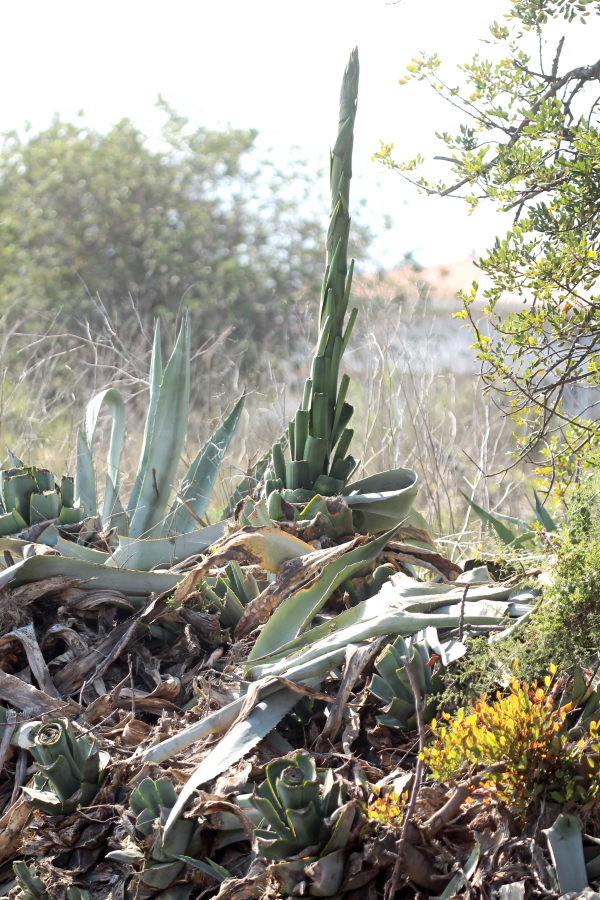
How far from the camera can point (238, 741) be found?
5.04ft

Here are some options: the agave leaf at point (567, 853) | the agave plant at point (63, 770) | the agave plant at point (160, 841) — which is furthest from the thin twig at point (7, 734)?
the agave leaf at point (567, 853)

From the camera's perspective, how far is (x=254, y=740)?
153 cm

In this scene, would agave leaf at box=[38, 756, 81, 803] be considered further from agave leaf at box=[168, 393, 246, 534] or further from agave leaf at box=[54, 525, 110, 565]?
agave leaf at box=[168, 393, 246, 534]

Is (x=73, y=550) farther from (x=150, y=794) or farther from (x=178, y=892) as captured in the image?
(x=178, y=892)

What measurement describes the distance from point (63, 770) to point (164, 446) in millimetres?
1490

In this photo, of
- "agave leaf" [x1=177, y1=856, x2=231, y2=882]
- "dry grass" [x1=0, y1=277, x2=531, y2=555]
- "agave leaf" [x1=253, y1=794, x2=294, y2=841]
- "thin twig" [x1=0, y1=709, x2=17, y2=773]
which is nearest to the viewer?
"agave leaf" [x1=253, y1=794, x2=294, y2=841]

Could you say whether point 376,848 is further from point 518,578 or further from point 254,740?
point 518,578

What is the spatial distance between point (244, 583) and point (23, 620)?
0.64 metres

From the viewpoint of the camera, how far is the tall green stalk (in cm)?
248

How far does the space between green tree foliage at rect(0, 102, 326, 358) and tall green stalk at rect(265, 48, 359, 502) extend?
397 inches

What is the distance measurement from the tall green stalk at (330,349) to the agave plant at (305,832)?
126 centimetres

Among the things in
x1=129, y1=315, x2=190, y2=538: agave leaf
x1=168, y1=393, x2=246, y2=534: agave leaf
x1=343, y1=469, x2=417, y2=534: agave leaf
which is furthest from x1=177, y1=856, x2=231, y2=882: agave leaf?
x1=168, y1=393, x2=246, y2=534: agave leaf

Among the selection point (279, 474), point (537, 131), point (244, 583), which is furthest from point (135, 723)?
point (537, 131)

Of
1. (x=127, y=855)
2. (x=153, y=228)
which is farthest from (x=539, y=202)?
(x=153, y=228)
